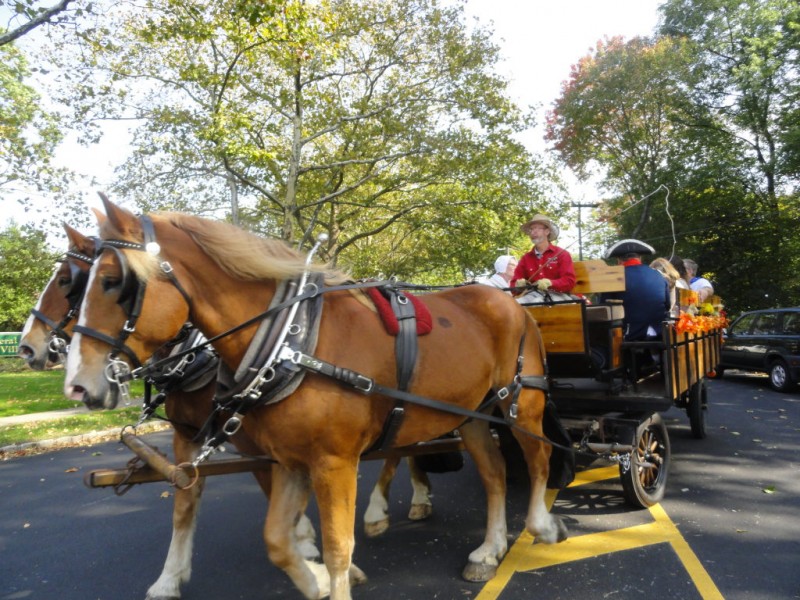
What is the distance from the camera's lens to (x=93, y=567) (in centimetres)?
368

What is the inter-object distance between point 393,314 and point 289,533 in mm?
1163

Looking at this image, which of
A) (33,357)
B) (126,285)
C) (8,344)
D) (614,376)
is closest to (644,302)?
(614,376)

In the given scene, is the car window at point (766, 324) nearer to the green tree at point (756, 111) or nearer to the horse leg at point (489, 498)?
the green tree at point (756, 111)

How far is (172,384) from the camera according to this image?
10.1 feet

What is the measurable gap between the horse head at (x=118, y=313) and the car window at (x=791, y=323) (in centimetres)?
1270

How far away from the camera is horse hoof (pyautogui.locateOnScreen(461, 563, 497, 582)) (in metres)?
3.29

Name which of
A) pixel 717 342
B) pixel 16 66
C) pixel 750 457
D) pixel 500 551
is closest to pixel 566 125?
pixel 717 342

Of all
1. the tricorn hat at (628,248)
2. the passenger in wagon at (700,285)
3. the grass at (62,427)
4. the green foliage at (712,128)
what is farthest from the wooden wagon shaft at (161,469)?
the green foliage at (712,128)

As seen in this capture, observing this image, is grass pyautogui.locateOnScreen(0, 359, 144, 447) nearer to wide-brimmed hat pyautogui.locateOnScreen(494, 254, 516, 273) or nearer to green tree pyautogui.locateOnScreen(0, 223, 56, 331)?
green tree pyautogui.locateOnScreen(0, 223, 56, 331)

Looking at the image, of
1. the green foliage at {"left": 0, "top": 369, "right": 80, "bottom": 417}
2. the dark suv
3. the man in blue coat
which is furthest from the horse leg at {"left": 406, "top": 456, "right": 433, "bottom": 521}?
the dark suv

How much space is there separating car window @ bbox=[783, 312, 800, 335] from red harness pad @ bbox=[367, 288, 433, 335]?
37.6 ft

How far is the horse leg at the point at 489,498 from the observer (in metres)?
3.36

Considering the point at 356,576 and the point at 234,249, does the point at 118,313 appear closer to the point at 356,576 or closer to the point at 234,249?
the point at 234,249

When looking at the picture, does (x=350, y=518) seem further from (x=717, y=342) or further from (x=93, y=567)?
(x=717, y=342)
